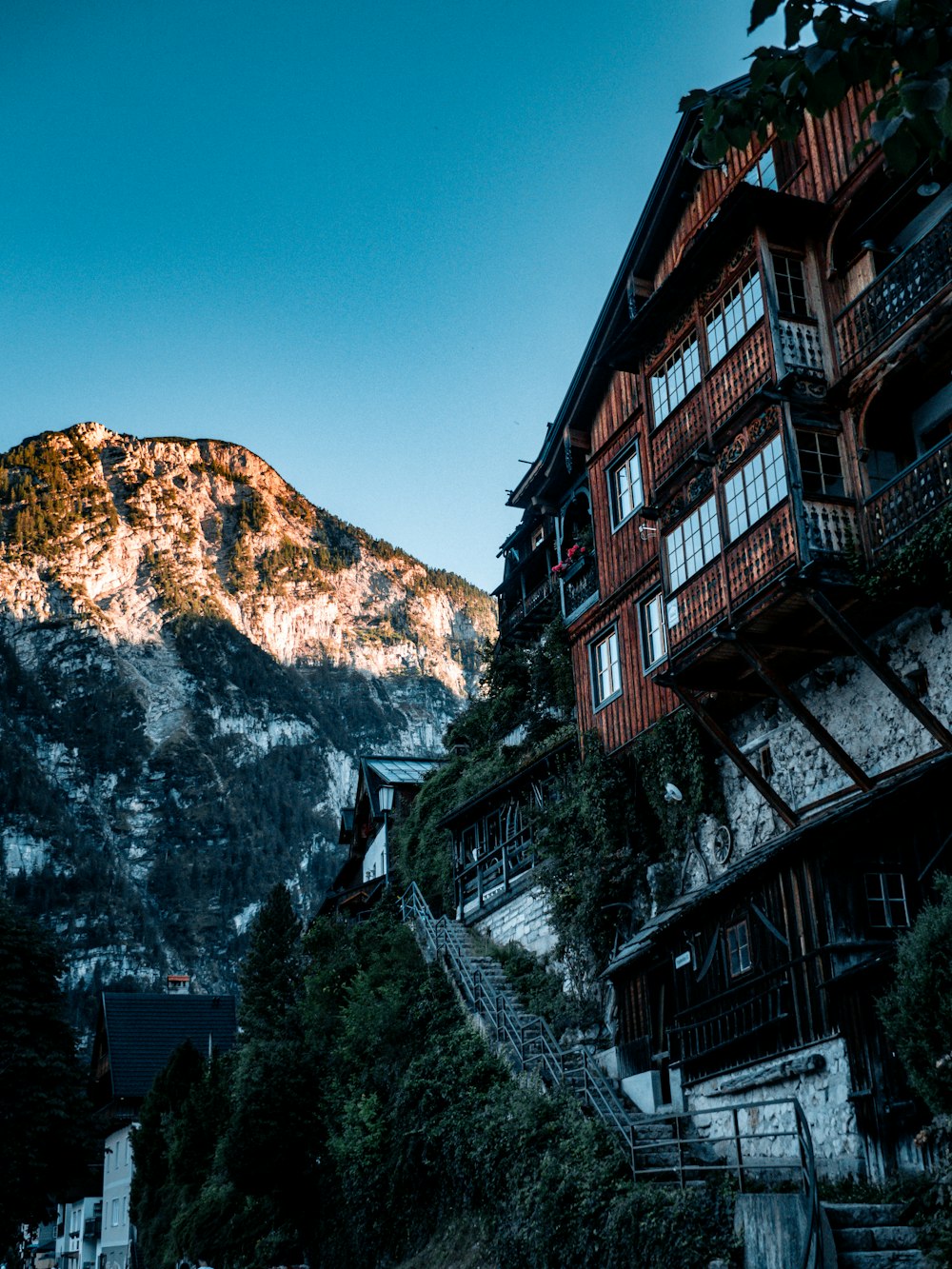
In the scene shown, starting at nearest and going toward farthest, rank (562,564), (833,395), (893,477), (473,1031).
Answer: (893,477) → (833,395) → (473,1031) → (562,564)

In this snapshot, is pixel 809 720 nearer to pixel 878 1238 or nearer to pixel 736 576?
pixel 736 576

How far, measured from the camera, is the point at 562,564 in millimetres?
29250

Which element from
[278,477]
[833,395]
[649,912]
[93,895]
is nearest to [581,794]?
[649,912]

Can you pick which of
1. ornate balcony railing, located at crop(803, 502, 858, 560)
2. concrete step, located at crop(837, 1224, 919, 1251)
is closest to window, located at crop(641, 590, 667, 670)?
ornate balcony railing, located at crop(803, 502, 858, 560)

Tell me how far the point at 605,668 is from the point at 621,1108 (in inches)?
351

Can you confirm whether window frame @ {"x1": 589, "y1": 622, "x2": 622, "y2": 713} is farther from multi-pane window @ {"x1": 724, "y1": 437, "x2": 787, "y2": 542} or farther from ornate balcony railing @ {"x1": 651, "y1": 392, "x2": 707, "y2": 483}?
multi-pane window @ {"x1": 724, "y1": 437, "x2": 787, "y2": 542}

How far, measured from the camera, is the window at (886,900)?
602 inches

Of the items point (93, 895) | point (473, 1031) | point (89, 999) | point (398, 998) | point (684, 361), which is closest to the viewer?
point (684, 361)

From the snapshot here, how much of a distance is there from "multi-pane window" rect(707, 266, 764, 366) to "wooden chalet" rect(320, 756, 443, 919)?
23094 mm

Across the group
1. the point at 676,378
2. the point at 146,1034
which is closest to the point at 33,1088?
the point at 146,1034

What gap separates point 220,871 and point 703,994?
385 feet

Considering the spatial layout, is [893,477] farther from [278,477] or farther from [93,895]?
[278,477]

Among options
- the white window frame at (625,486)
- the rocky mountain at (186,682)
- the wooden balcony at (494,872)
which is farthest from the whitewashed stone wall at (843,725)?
the rocky mountain at (186,682)

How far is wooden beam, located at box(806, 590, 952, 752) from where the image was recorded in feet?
49.2
